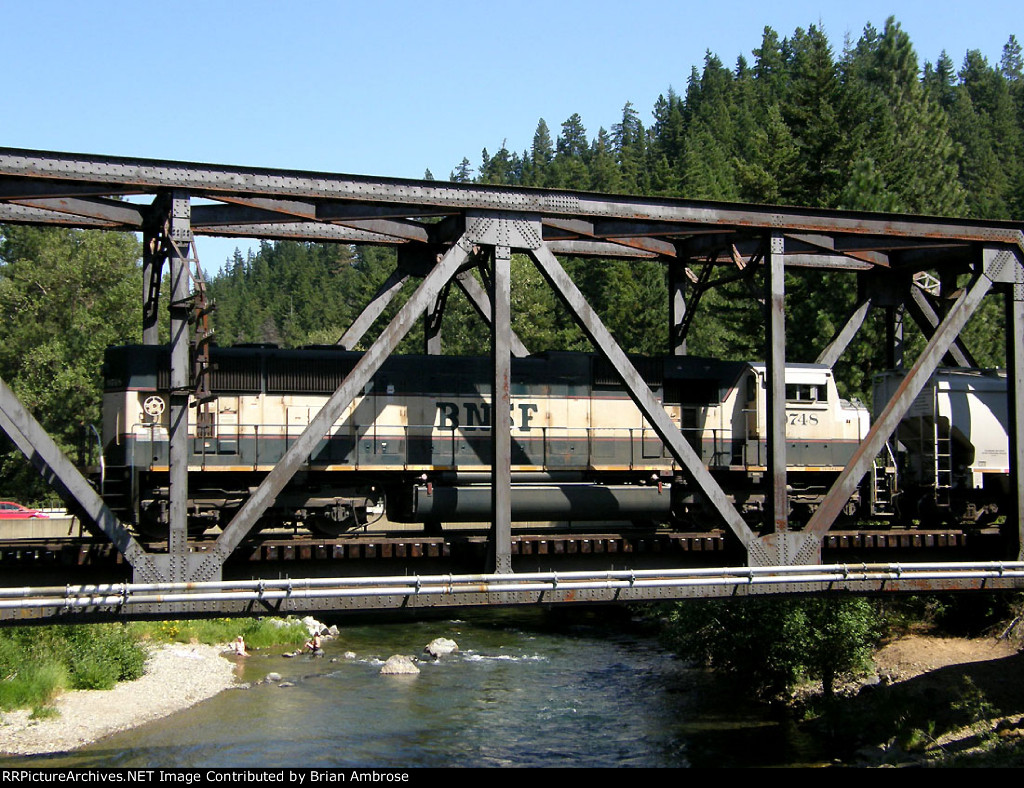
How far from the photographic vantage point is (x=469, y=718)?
88.7 feet

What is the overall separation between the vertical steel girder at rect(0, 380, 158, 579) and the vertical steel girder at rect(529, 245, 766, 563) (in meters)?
7.33

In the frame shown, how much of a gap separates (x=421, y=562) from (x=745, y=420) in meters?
10.3

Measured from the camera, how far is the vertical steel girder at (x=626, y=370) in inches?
632

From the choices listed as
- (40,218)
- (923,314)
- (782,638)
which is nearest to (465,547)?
(40,218)

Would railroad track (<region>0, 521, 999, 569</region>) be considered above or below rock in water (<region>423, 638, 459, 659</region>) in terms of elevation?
above

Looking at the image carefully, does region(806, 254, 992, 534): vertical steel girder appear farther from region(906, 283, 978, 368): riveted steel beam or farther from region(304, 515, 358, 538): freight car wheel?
region(304, 515, 358, 538): freight car wheel

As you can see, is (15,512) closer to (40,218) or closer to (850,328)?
(40,218)

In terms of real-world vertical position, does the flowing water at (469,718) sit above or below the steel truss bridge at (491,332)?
below

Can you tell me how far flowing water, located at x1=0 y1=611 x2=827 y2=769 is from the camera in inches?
937

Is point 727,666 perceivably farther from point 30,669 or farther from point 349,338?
point 30,669

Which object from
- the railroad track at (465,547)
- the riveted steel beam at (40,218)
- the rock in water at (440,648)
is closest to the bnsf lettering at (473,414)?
the railroad track at (465,547)

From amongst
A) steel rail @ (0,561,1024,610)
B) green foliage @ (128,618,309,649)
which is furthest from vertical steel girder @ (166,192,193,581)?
green foliage @ (128,618,309,649)

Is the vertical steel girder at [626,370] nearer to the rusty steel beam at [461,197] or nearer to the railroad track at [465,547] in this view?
the rusty steel beam at [461,197]

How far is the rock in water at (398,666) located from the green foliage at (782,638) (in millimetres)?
8642
